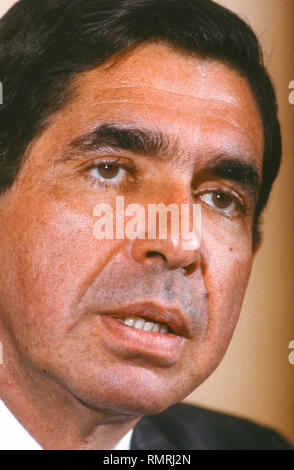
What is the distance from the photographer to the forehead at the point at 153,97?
92 centimetres

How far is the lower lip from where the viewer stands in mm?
881

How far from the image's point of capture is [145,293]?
87 centimetres

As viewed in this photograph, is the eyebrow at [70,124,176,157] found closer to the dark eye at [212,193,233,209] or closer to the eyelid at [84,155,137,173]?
the eyelid at [84,155,137,173]

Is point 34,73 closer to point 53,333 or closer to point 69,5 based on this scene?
point 69,5

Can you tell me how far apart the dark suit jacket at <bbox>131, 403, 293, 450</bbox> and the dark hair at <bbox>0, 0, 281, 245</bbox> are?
1.95 feet

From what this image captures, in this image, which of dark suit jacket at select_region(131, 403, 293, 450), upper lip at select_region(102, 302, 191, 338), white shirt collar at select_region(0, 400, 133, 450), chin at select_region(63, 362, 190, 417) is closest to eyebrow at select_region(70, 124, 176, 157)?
upper lip at select_region(102, 302, 191, 338)

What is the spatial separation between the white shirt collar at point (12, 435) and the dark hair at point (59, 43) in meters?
0.38

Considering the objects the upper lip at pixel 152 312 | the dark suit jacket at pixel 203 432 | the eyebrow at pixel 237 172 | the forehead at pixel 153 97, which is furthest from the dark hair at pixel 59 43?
the dark suit jacket at pixel 203 432

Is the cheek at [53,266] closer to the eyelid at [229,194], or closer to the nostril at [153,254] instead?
the nostril at [153,254]

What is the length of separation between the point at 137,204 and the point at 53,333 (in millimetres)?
245

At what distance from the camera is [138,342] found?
89 cm

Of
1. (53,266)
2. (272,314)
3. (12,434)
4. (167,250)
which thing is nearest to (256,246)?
(272,314)

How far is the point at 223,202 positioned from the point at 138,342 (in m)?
0.31

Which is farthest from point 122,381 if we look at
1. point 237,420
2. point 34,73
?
point 34,73
